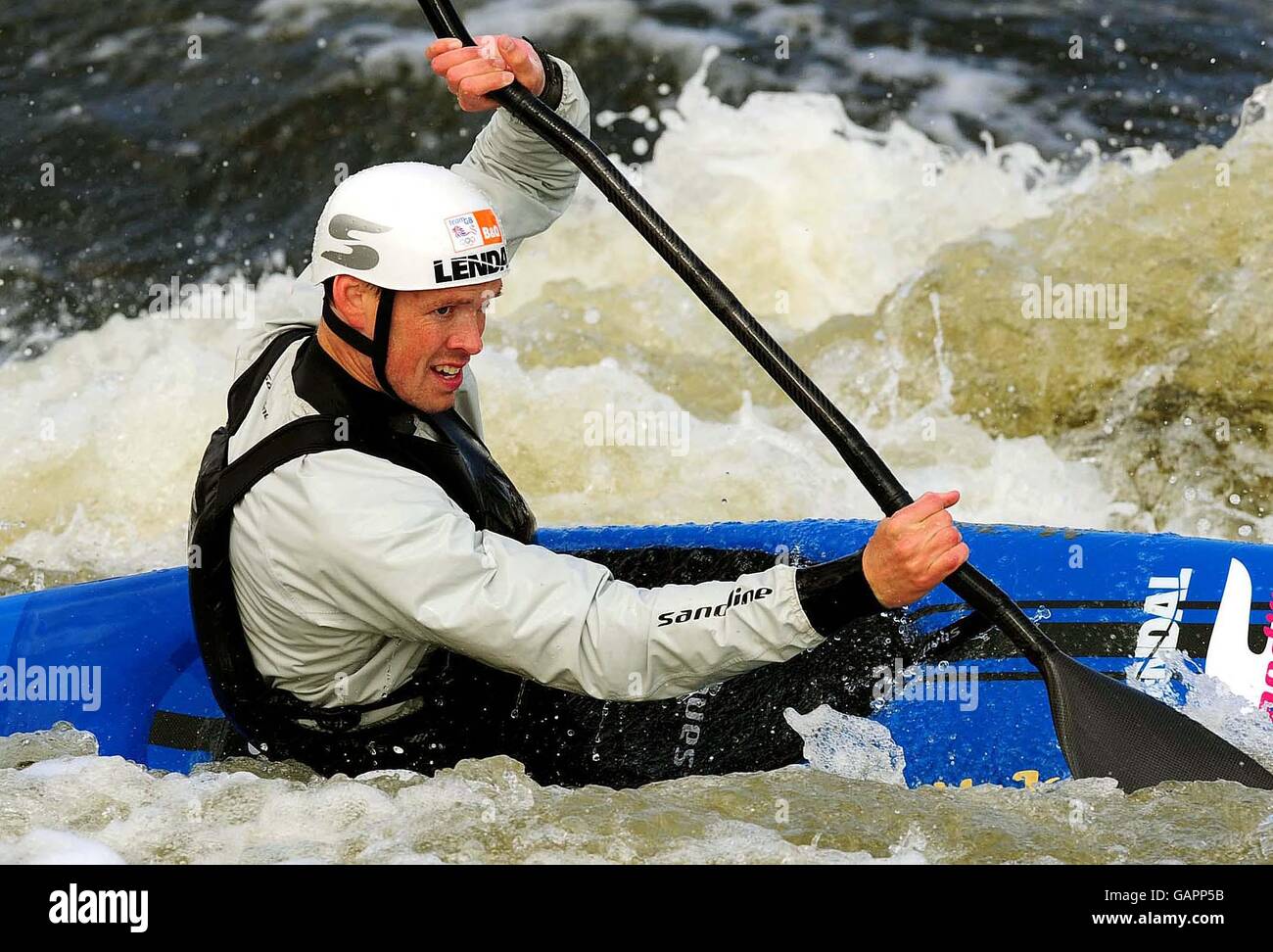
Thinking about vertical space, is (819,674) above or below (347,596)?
below

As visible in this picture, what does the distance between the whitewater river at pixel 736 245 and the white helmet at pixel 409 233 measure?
200 centimetres

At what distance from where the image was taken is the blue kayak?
316 centimetres

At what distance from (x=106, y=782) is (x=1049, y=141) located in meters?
6.37

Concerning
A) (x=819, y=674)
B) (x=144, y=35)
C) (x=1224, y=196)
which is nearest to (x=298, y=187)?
(x=144, y=35)

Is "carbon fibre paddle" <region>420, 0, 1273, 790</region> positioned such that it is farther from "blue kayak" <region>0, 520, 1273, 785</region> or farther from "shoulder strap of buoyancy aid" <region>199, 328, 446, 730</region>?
"shoulder strap of buoyancy aid" <region>199, 328, 446, 730</region>

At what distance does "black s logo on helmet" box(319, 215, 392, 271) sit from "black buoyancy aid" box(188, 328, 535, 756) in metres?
0.16

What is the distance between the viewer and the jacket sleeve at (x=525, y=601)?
7.39 ft

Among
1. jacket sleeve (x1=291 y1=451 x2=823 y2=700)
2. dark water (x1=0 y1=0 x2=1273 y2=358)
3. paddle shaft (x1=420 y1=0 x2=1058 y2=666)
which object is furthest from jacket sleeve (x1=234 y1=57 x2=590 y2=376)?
dark water (x1=0 y1=0 x2=1273 y2=358)

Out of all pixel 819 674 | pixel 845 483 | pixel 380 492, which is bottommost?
pixel 845 483

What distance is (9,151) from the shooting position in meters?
7.93

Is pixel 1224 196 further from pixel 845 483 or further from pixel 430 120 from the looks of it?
pixel 430 120

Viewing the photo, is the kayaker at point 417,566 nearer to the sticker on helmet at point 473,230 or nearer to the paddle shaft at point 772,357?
the sticker on helmet at point 473,230

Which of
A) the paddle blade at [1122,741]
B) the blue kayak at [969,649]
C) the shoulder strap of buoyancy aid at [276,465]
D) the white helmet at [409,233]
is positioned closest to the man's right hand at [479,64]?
the white helmet at [409,233]

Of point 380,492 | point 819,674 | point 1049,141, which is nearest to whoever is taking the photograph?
point 380,492
